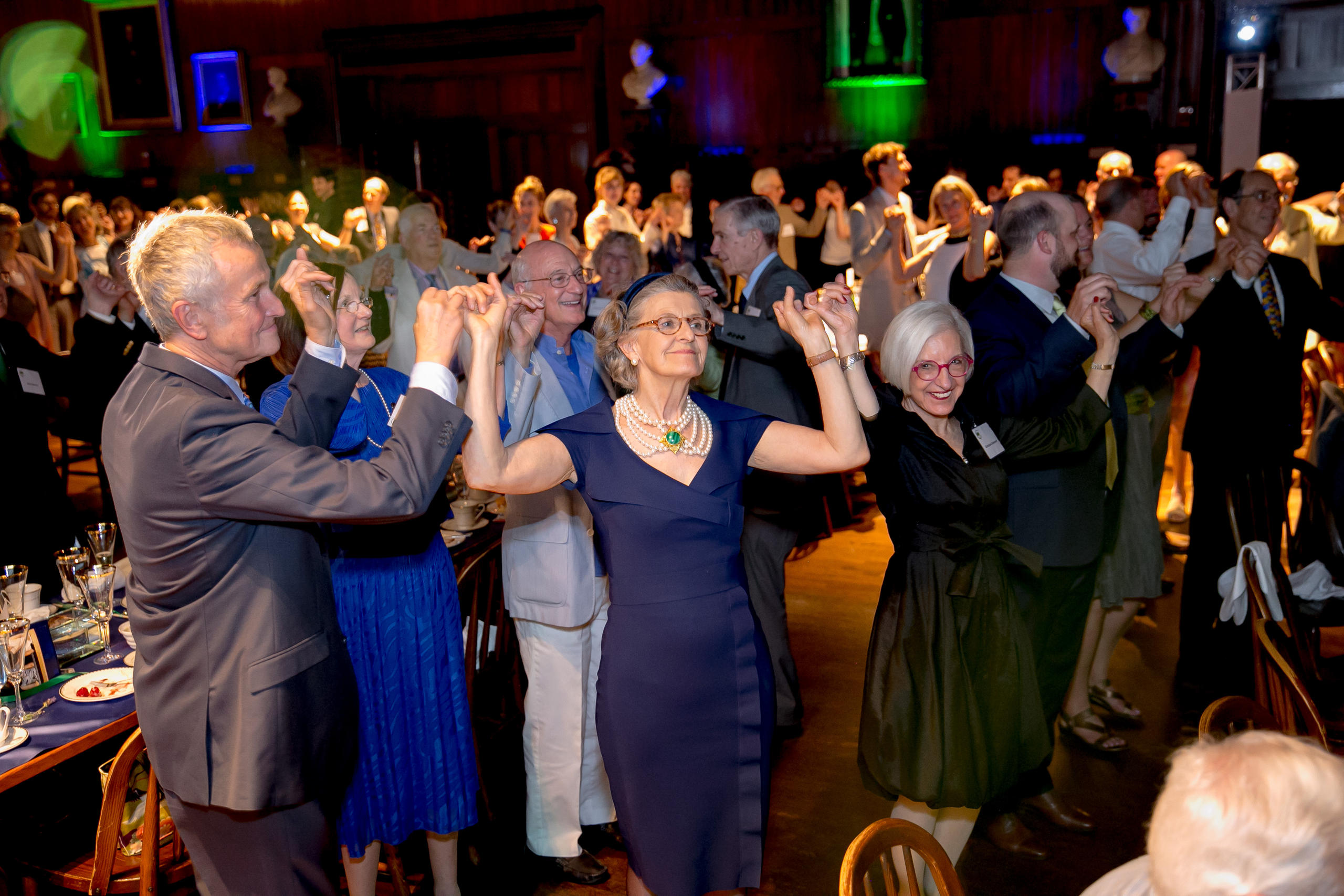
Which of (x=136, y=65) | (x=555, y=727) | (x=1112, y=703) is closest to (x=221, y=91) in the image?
(x=136, y=65)

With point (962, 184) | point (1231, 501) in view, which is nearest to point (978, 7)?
point (962, 184)

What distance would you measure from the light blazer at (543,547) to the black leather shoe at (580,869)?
27.4 inches

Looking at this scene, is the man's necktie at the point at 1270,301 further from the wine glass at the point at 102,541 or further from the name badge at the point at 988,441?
the wine glass at the point at 102,541

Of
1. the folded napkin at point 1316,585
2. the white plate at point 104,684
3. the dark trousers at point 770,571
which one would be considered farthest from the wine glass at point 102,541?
the folded napkin at point 1316,585

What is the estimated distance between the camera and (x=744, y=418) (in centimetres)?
217

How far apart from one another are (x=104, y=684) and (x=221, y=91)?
1330 cm

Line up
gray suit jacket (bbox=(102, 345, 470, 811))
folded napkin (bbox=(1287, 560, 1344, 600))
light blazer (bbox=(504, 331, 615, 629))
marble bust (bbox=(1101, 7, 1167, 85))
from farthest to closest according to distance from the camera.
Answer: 1. marble bust (bbox=(1101, 7, 1167, 85))
2. folded napkin (bbox=(1287, 560, 1344, 600))
3. light blazer (bbox=(504, 331, 615, 629))
4. gray suit jacket (bbox=(102, 345, 470, 811))

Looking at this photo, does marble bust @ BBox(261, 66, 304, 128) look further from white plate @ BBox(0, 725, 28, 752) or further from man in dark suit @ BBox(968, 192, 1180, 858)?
white plate @ BBox(0, 725, 28, 752)

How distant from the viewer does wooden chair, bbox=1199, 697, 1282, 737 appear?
1.63 meters

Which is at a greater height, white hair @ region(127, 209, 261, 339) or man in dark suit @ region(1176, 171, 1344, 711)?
white hair @ region(127, 209, 261, 339)

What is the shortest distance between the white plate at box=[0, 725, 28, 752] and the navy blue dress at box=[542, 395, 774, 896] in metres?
1.17

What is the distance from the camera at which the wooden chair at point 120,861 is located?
1.92 meters

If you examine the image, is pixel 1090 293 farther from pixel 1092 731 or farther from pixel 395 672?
pixel 395 672

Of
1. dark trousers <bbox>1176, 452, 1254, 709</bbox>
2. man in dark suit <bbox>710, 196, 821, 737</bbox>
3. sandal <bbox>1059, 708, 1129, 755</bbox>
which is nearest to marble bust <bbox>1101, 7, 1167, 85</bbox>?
dark trousers <bbox>1176, 452, 1254, 709</bbox>
